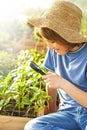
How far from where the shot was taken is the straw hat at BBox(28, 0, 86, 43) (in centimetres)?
192

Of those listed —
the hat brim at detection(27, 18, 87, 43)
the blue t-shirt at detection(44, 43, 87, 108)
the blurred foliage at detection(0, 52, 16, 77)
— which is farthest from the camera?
the blurred foliage at detection(0, 52, 16, 77)

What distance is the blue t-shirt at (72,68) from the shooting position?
2.03m

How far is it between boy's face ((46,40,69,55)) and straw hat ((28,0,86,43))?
8cm

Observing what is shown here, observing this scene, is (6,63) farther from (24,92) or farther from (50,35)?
(50,35)

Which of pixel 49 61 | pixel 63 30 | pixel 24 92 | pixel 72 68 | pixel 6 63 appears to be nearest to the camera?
pixel 63 30

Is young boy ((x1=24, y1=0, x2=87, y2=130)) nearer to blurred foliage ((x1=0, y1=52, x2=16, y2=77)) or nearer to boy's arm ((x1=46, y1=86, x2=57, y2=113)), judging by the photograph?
boy's arm ((x1=46, y1=86, x2=57, y2=113))

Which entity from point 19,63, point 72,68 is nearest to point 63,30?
point 72,68

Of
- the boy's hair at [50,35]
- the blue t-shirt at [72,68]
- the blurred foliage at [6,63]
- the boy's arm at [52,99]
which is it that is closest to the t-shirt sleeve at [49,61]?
the blue t-shirt at [72,68]

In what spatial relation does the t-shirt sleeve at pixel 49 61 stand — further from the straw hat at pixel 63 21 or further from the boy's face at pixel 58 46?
the straw hat at pixel 63 21

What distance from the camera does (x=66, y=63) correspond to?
2.13 meters

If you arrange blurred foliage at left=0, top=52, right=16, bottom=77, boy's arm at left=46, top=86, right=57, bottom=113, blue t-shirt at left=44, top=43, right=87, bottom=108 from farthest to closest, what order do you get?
blurred foliage at left=0, top=52, right=16, bottom=77 → boy's arm at left=46, top=86, right=57, bottom=113 → blue t-shirt at left=44, top=43, right=87, bottom=108

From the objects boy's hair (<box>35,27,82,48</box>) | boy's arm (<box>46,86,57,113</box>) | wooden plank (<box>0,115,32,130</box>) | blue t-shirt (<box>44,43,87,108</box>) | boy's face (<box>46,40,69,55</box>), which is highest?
boy's hair (<box>35,27,82,48</box>)

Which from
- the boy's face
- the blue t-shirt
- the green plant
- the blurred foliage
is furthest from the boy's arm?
the blurred foliage

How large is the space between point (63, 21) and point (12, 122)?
73 centimetres
